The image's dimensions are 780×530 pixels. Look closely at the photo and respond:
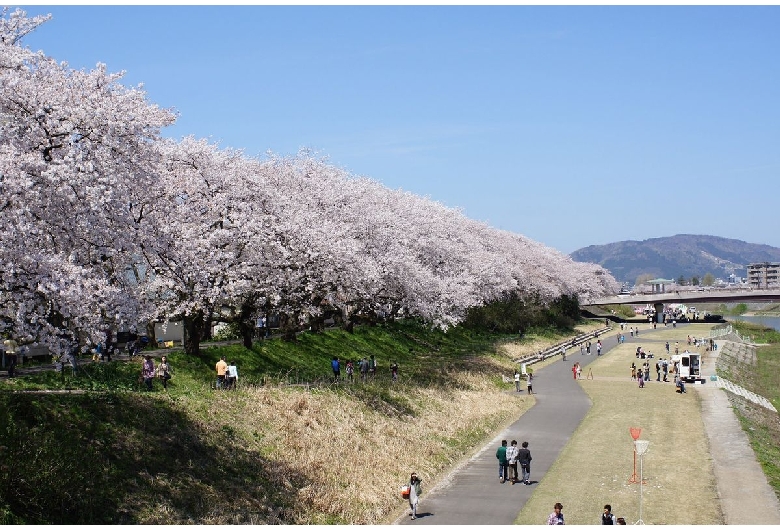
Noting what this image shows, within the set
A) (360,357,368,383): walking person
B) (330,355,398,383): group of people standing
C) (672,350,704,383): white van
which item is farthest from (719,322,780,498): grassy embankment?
(360,357,368,383): walking person

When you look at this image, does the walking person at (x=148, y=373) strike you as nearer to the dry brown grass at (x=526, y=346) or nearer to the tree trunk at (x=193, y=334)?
the tree trunk at (x=193, y=334)

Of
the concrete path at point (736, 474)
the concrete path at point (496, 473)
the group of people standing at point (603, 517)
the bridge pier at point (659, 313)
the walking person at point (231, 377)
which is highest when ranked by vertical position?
the bridge pier at point (659, 313)

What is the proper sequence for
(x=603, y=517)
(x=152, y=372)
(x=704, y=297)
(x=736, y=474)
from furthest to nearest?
1. (x=704, y=297)
2. (x=152, y=372)
3. (x=736, y=474)
4. (x=603, y=517)

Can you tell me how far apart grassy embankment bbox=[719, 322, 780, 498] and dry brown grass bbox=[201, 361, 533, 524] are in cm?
1209

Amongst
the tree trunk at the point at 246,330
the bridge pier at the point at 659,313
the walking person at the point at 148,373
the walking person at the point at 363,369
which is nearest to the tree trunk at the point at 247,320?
the tree trunk at the point at 246,330

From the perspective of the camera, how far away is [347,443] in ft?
99.1

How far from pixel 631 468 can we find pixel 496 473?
540cm

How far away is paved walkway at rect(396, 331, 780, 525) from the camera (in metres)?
23.5

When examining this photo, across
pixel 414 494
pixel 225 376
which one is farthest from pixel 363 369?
pixel 414 494

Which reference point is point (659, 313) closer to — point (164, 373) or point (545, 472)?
point (545, 472)

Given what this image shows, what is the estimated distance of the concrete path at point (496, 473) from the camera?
23828 mm

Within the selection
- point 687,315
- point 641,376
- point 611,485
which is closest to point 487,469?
point 611,485

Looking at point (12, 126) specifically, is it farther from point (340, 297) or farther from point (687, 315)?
point (687, 315)

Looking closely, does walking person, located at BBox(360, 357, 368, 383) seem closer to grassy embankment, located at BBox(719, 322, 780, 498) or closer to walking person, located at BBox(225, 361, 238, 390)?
walking person, located at BBox(225, 361, 238, 390)
